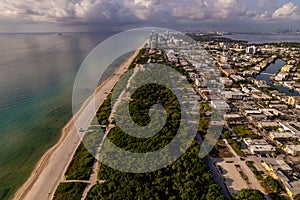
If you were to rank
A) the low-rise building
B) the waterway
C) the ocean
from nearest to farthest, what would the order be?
1. the ocean
2. the low-rise building
3. the waterway

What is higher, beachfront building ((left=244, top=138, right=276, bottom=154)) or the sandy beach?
beachfront building ((left=244, top=138, right=276, bottom=154))

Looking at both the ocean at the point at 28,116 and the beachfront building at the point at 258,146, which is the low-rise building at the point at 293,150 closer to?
the beachfront building at the point at 258,146

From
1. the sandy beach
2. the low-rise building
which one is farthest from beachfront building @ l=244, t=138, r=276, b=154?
the sandy beach

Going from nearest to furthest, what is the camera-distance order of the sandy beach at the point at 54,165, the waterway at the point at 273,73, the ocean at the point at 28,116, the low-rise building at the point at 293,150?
the sandy beach at the point at 54,165 < the ocean at the point at 28,116 < the low-rise building at the point at 293,150 < the waterway at the point at 273,73

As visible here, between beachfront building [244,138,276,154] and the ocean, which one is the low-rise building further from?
the ocean

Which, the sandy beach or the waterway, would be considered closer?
the sandy beach

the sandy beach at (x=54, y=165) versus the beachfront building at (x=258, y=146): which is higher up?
the beachfront building at (x=258, y=146)

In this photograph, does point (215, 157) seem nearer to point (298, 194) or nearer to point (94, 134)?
point (298, 194)

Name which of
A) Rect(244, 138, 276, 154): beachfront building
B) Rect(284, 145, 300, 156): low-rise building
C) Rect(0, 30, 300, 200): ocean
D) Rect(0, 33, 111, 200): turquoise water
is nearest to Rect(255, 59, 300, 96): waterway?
Rect(284, 145, 300, 156): low-rise building

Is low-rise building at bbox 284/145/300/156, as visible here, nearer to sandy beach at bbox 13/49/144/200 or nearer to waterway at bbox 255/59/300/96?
sandy beach at bbox 13/49/144/200

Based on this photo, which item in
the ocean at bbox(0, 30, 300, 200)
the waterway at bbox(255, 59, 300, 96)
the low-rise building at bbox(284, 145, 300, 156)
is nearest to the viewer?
the ocean at bbox(0, 30, 300, 200)

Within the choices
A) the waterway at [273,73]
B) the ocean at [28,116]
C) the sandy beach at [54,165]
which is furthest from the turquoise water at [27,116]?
the waterway at [273,73]

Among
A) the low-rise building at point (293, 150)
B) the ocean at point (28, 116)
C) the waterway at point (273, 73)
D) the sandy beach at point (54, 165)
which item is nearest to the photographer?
the sandy beach at point (54, 165)
